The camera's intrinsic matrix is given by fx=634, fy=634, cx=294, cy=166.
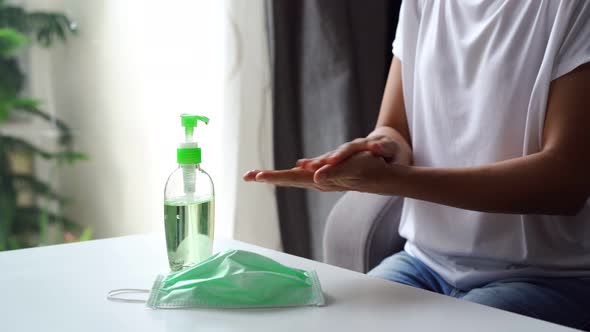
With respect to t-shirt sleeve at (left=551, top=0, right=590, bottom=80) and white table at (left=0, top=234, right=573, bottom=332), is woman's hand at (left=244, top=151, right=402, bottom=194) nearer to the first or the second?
white table at (left=0, top=234, right=573, bottom=332)

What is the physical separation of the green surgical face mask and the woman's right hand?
17 cm

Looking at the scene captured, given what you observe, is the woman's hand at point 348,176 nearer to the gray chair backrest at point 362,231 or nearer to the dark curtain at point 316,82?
the gray chair backrest at point 362,231

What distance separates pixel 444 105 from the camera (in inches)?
A: 42.6

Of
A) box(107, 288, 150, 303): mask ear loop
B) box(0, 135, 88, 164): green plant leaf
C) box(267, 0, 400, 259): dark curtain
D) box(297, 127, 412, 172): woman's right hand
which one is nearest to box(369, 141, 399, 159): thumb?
box(297, 127, 412, 172): woman's right hand

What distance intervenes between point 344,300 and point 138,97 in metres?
1.34

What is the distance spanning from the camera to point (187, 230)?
0.86 meters

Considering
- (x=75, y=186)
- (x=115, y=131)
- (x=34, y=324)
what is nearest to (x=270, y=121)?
(x=115, y=131)

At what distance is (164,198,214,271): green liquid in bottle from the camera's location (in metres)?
0.85

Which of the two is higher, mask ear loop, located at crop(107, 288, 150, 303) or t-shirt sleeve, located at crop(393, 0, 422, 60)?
t-shirt sleeve, located at crop(393, 0, 422, 60)

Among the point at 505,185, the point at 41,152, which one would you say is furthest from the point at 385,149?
the point at 41,152

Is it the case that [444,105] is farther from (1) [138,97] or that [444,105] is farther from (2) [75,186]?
(2) [75,186]

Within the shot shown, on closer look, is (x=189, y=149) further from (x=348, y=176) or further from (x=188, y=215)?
(x=348, y=176)

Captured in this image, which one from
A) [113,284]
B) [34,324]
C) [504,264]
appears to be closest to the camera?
[34,324]

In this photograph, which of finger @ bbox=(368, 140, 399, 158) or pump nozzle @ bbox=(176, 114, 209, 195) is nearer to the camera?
pump nozzle @ bbox=(176, 114, 209, 195)
